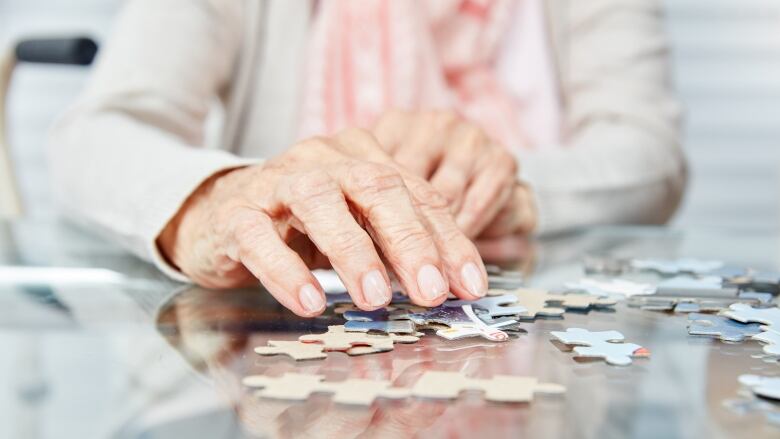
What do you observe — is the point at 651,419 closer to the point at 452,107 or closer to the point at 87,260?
the point at 87,260

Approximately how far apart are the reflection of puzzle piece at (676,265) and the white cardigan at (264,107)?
0.32m

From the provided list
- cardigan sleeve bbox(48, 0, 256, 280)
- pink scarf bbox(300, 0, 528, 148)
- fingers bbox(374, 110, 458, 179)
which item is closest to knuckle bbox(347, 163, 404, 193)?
cardigan sleeve bbox(48, 0, 256, 280)

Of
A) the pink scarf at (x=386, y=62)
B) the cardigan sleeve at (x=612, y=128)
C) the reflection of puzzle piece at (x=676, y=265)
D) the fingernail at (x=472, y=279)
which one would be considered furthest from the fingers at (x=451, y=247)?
the pink scarf at (x=386, y=62)

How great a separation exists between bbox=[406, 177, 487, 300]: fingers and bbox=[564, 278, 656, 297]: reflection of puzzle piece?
15 cm

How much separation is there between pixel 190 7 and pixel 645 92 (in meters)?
0.85

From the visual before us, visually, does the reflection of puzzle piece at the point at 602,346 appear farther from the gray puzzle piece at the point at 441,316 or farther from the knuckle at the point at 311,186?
the knuckle at the point at 311,186

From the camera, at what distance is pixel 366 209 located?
2.67 ft

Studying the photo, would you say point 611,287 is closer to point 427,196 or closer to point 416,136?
point 427,196

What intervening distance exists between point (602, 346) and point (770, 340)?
139mm

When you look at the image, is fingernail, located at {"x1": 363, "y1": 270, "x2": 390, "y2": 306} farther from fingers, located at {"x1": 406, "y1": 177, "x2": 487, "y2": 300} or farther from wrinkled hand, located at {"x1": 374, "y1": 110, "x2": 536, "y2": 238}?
wrinkled hand, located at {"x1": 374, "y1": 110, "x2": 536, "y2": 238}

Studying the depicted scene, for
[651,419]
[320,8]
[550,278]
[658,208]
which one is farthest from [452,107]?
[651,419]

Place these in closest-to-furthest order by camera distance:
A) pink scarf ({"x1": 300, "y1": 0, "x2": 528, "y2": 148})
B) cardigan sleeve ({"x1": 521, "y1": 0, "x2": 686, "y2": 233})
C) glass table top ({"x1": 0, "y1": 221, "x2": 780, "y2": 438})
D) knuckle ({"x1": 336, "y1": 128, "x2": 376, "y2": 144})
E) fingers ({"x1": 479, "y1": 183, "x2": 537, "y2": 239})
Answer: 1. glass table top ({"x1": 0, "y1": 221, "x2": 780, "y2": 438})
2. knuckle ({"x1": 336, "y1": 128, "x2": 376, "y2": 144})
3. fingers ({"x1": 479, "y1": 183, "x2": 537, "y2": 239})
4. cardigan sleeve ({"x1": 521, "y1": 0, "x2": 686, "y2": 233})
5. pink scarf ({"x1": 300, "y1": 0, "x2": 528, "y2": 148})

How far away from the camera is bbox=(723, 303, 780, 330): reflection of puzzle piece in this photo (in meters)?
0.75

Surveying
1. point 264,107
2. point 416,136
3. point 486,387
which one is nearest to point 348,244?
point 486,387
